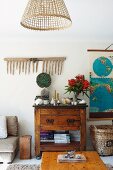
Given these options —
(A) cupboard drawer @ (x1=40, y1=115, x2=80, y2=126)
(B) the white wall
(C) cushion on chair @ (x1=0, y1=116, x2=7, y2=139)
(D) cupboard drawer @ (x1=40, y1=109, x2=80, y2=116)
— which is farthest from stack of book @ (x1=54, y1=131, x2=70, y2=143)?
(C) cushion on chair @ (x1=0, y1=116, x2=7, y2=139)

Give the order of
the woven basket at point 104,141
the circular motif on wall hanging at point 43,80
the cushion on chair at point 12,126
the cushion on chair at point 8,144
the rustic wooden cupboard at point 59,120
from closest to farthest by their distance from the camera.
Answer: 1. the cushion on chair at point 8,144
2. the rustic wooden cupboard at point 59,120
3. the woven basket at point 104,141
4. the cushion on chair at point 12,126
5. the circular motif on wall hanging at point 43,80

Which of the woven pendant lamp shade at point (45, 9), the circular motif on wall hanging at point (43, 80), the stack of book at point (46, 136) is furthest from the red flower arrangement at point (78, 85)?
the woven pendant lamp shade at point (45, 9)

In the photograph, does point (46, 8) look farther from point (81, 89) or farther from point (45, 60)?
point (45, 60)

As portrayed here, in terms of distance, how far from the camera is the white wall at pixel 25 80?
16.2 feet

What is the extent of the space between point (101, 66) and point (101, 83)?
35 cm

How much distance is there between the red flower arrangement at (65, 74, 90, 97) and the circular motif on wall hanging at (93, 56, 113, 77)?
0.52 metres

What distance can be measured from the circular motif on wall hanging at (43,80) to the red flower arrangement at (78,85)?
433mm

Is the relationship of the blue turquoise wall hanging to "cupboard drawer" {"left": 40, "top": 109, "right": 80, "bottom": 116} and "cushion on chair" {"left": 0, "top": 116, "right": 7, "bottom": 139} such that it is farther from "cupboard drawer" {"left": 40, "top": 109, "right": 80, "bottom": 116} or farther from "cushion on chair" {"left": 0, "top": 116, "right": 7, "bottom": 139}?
"cushion on chair" {"left": 0, "top": 116, "right": 7, "bottom": 139}

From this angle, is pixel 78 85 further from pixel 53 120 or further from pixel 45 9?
pixel 45 9

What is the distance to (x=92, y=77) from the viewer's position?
5.00 m

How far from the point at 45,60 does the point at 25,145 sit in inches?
67.0

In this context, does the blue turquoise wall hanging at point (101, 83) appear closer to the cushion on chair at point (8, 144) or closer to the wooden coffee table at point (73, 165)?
the cushion on chair at point (8, 144)

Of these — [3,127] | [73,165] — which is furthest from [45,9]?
[3,127]

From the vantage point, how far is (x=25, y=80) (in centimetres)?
495
